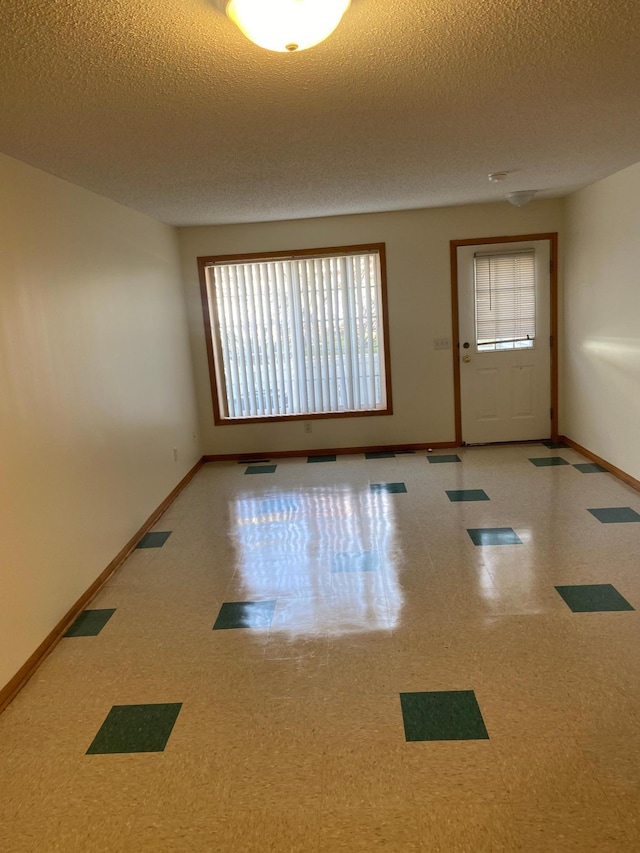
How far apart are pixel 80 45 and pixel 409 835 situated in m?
2.47

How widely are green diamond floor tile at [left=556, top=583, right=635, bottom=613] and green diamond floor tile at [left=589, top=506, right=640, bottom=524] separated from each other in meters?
0.93

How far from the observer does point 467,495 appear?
4.49 metres

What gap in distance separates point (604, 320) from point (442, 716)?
371cm

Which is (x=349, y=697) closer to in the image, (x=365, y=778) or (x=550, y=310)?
(x=365, y=778)

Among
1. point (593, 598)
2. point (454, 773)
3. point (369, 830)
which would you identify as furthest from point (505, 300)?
point (369, 830)

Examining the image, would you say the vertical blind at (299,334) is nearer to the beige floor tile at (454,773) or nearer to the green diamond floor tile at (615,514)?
the green diamond floor tile at (615,514)

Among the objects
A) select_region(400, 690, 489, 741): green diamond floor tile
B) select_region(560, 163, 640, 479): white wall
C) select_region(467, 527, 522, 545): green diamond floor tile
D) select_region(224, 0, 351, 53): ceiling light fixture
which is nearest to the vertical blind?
select_region(560, 163, 640, 479): white wall

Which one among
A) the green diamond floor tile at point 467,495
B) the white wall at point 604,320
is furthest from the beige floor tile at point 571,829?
Result: the white wall at point 604,320

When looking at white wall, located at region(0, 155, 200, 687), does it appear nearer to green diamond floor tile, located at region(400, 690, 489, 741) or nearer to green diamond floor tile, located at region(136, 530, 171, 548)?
green diamond floor tile, located at region(136, 530, 171, 548)

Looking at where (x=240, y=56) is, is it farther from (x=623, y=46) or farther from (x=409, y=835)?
(x=409, y=835)

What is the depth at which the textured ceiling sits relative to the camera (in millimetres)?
1702

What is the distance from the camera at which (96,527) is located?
343 centimetres

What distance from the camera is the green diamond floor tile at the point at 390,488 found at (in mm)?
4699

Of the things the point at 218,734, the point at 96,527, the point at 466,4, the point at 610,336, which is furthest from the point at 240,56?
the point at 610,336
